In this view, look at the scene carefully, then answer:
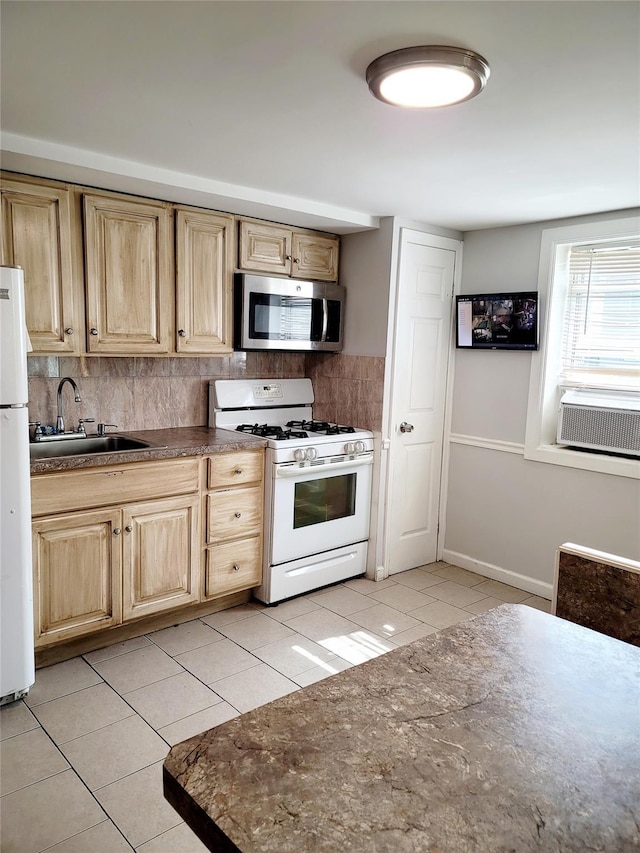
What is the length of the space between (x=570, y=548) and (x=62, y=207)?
8.43 ft

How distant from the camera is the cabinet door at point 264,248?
354cm

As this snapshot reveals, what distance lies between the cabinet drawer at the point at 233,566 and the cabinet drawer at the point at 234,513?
0.18ft

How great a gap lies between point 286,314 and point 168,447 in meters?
1.21

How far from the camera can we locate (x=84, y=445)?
3.20 m

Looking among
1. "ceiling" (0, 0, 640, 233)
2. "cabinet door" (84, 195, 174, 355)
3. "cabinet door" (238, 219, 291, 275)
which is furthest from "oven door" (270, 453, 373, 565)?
"ceiling" (0, 0, 640, 233)

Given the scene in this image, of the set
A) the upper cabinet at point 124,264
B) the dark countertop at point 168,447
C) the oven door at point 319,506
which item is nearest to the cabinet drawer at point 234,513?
the oven door at point 319,506

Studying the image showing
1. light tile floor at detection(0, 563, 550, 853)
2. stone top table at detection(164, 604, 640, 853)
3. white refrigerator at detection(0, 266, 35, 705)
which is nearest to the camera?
stone top table at detection(164, 604, 640, 853)

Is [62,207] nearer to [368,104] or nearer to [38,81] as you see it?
[38,81]

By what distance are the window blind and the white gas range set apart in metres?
1.35

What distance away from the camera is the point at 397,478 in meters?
4.00

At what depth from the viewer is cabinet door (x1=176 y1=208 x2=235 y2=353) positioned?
3.28 metres

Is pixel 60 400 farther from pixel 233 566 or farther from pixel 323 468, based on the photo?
pixel 323 468

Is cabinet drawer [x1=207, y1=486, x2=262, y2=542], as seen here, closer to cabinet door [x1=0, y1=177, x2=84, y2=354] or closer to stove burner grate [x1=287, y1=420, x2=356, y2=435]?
stove burner grate [x1=287, y1=420, x2=356, y2=435]

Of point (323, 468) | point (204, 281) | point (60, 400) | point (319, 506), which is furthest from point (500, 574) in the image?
point (60, 400)
